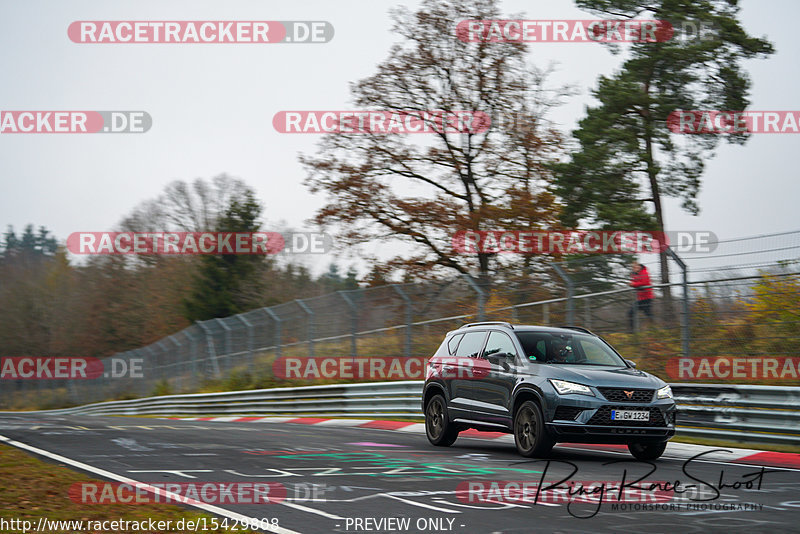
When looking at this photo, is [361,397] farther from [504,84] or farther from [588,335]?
[504,84]

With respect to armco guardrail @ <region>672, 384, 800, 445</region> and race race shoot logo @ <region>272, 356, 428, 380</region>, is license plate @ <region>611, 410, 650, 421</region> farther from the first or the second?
race race shoot logo @ <region>272, 356, 428, 380</region>

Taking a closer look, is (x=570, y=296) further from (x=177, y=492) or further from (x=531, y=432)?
(x=177, y=492)

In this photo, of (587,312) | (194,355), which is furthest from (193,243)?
(587,312)

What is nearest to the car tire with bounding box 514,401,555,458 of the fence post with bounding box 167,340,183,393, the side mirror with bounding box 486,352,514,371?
the side mirror with bounding box 486,352,514,371

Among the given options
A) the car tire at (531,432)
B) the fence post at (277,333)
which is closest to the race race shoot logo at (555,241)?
the fence post at (277,333)

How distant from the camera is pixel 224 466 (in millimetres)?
10312

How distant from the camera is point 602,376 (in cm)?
1133

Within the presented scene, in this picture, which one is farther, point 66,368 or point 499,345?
point 66,368

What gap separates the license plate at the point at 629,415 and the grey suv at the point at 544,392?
12 millimetres

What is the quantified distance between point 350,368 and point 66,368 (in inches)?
1900

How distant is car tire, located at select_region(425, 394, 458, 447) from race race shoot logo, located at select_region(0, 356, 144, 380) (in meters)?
32.0

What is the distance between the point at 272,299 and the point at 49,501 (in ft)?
183

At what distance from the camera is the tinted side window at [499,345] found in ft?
41.2

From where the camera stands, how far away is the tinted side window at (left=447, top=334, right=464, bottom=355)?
46.3 feet
